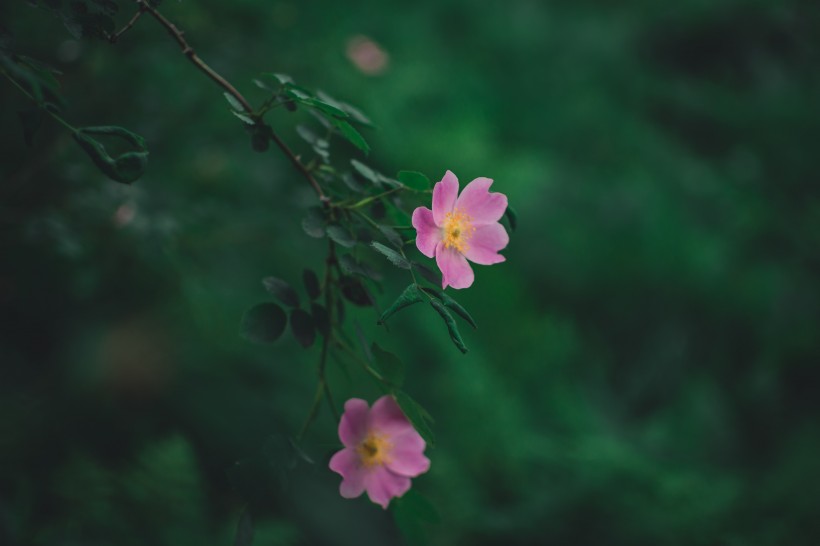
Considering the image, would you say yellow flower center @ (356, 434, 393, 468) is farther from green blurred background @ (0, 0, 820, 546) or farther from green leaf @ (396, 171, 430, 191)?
green leaf @ (396, 171, 430, 191)

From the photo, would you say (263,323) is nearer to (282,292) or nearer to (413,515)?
(282,292)

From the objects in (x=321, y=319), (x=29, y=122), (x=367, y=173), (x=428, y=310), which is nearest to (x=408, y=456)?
(x=321, y=319)

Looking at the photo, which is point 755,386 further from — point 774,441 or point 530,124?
point 530,124

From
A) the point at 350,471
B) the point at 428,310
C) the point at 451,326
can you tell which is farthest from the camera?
the point at 428,310

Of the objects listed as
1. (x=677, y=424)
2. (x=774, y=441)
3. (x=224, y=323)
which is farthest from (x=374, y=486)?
(x=774, y=441)

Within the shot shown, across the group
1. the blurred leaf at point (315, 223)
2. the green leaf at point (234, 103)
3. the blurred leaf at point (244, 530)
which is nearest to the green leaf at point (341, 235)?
the blurred leaf at point (315, 223)

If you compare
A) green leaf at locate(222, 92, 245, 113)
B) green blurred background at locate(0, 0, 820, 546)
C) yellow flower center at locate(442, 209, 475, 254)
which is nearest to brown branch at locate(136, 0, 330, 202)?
green leaf at locate(222, 92, 245, 113)
